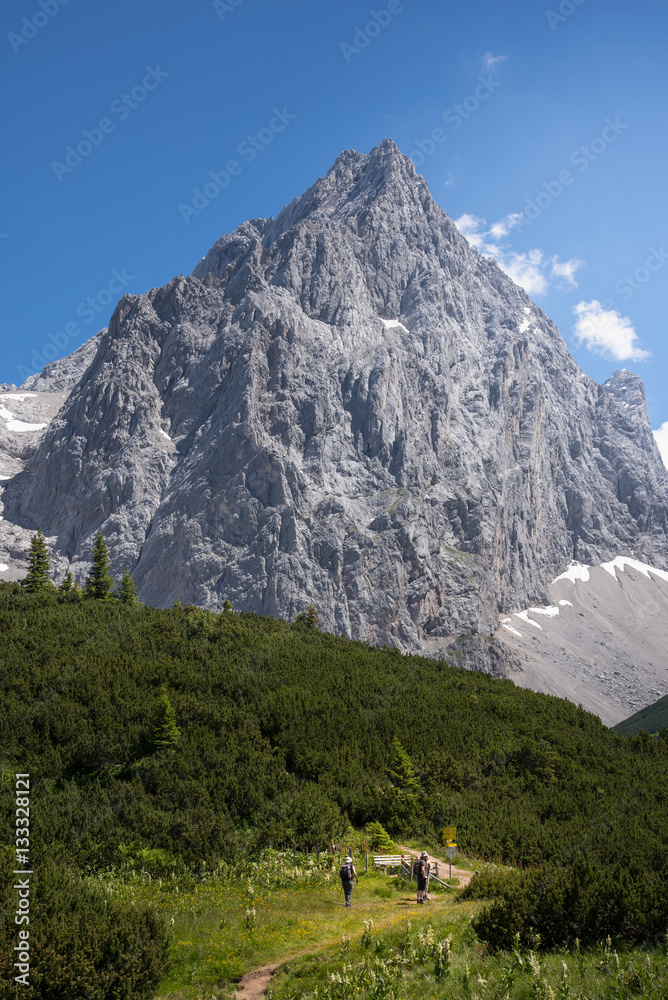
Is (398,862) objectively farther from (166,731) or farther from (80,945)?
(80,945)

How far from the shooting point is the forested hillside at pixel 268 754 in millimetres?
18031

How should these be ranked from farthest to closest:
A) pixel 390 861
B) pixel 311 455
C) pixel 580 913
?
pixel 311 455 → pixel 390 861 → pixel 580 913

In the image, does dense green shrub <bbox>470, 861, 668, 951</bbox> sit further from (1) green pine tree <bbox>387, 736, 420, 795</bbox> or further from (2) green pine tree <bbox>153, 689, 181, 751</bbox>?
(2) green pine tree <bbox>153, 689, 181, 751</bbox>

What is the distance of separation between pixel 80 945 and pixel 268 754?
12.6 meters

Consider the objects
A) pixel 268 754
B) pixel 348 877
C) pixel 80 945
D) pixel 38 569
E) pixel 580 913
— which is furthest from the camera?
pixel 38 569

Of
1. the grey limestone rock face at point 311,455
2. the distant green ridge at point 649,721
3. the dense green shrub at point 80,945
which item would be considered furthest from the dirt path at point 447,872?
the grey limestone rock face at point 311,455

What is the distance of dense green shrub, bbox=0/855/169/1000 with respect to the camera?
→ 32.1ft

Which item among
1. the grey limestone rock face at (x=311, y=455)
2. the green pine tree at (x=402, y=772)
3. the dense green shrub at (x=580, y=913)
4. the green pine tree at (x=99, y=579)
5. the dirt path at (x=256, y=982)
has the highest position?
the grey limestone rock face at (x=311, y=455)

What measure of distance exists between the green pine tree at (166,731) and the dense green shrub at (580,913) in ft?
41.3

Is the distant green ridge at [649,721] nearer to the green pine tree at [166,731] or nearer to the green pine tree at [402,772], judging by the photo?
the green pine tree at [402,772]

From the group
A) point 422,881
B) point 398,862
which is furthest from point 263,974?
point 398,862

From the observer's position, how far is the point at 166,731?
70.5 feet

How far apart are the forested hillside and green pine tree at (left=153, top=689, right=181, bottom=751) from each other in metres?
0.07

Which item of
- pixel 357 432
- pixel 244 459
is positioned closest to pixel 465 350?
pixel 357 432
